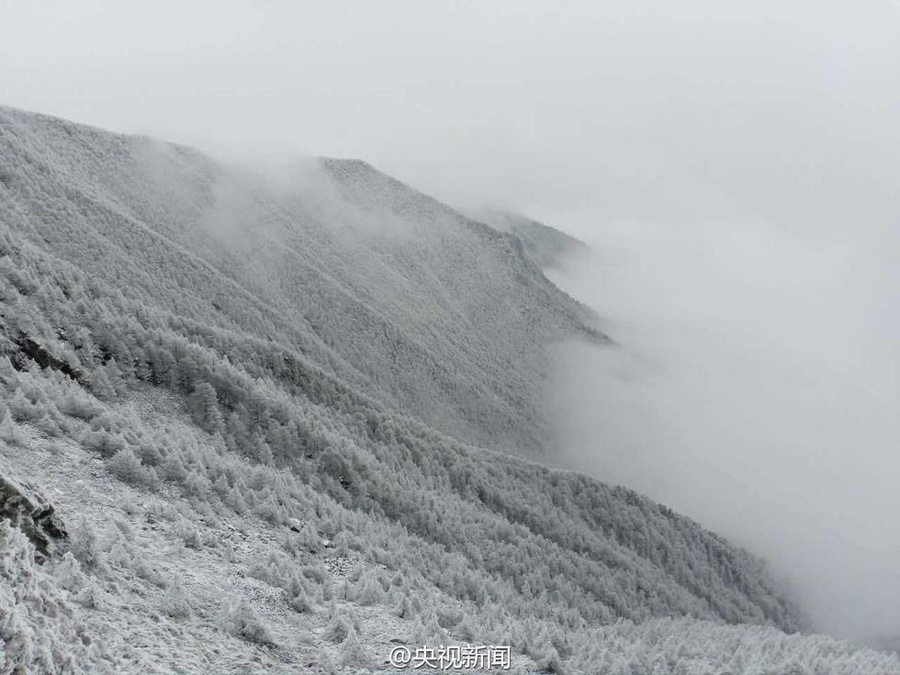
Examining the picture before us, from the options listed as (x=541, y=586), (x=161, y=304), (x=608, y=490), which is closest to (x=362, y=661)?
(x=541, y=586)

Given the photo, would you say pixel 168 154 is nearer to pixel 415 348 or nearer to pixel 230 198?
pixel 230 198

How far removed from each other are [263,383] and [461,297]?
3511 inches

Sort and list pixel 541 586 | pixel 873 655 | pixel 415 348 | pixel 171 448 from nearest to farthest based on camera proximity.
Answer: pixel 873 655
pixel 171 448
pixel 541 586
pixel 415 348

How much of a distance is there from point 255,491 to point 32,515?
919 cm

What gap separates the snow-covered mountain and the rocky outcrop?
5 centimetres

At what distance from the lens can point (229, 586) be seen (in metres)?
13.5

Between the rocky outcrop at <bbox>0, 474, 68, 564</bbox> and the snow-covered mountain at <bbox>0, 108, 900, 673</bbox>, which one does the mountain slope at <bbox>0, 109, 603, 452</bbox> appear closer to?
the snow-covered mountain at <bbox>0, 108, 900, 673</bbox>

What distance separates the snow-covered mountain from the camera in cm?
1162

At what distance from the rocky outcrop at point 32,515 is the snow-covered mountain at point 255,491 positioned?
5 centimetres
